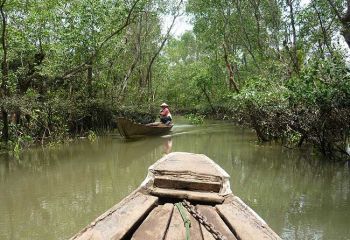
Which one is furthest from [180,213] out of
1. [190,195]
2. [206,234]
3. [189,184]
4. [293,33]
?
[293,33]

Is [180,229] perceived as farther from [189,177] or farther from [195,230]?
[189,177]

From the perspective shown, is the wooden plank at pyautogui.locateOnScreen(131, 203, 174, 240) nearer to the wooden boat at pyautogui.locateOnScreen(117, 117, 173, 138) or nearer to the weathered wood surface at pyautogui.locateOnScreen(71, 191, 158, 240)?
the weathered wood surface at pyautogui.locateOnScreen(71, 191, 158, 240)

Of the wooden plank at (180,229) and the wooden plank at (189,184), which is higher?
the wooden plank at (189,184)

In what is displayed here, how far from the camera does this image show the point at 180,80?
3938 cm

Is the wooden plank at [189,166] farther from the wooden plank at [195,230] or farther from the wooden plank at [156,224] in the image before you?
the wooden plank at [195,230]

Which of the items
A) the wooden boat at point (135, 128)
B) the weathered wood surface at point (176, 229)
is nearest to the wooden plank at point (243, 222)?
the weathered wood surface at point (176, 229)

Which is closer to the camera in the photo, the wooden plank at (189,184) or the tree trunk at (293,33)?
the wooden plank at (189,184)

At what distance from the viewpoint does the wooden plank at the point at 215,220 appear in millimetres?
2838

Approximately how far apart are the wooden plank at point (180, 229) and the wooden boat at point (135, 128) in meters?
12.2

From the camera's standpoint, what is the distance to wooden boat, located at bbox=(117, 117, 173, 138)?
15352mm

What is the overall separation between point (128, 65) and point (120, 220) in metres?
22.1

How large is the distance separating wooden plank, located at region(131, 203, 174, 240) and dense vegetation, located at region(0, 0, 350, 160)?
6089mm

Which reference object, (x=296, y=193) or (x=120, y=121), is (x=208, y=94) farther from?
(x=296, y=193)

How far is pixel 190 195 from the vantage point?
146 inches
